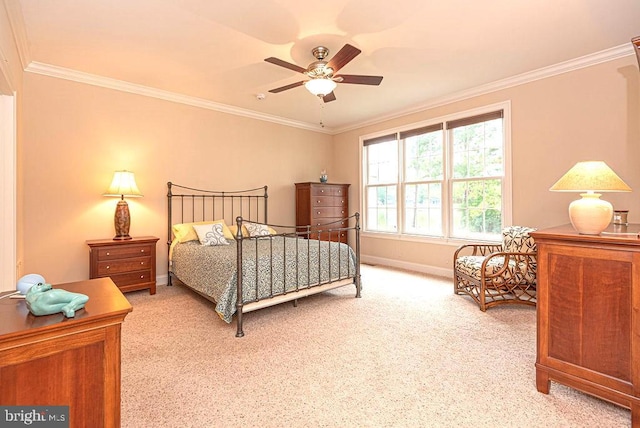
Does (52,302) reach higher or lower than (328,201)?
lower

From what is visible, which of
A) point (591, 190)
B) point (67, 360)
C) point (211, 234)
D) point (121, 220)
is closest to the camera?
point (67, 360)

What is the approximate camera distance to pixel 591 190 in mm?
1817

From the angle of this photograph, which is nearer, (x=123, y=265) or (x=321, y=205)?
(x=123, y=265)

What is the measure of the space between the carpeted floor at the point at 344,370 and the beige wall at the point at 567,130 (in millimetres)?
1389

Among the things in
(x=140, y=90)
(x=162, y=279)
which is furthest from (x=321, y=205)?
(x=140, y=90)

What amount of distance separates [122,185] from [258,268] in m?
2.13

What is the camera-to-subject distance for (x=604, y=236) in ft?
5.51

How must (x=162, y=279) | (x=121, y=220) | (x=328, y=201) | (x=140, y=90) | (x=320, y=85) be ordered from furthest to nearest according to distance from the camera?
(x=328, y=201)
(x=162, y=279)
(x=140, y=90)
(x=121, y=220)
(x=320, y=85)

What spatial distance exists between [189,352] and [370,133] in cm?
465

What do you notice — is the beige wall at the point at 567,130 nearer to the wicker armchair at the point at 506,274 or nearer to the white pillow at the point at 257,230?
the wicker armchair at the point at 506,274

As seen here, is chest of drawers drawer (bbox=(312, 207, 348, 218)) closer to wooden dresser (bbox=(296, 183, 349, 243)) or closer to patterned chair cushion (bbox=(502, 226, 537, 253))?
wooden dresser (bbox=(296, 183, 349, 243))

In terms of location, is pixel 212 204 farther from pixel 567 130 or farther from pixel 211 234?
pixel 567 130

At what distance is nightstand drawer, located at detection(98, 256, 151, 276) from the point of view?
11.5 feet

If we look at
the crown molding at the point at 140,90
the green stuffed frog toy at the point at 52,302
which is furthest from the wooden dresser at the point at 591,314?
the crown molding at the point at 140,90
